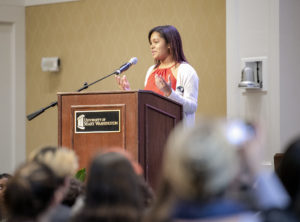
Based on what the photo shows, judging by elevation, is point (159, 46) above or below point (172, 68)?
above

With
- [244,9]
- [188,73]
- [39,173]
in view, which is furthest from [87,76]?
[39,173]

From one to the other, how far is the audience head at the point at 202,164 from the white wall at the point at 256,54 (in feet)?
14.2

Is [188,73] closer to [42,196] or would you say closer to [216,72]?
[216,72]

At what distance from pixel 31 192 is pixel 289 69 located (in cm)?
452

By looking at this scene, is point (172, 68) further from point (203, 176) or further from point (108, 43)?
point (203, 176)

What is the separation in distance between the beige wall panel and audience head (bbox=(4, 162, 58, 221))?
450 centimetres

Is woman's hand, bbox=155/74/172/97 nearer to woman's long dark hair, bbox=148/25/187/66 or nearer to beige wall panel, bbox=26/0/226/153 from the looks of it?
woman's long dark hair, bbox=148/25/187/66

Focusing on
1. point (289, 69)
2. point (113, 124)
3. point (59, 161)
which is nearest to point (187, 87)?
point (113, 124)

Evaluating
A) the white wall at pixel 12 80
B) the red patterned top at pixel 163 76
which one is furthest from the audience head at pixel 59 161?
the white wall at pixel 12 80

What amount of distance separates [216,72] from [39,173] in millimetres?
4590

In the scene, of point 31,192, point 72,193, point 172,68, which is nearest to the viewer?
point 31,192

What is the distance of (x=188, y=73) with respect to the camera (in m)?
4.46

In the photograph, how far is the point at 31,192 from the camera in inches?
68.4

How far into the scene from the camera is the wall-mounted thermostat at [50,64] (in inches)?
279
